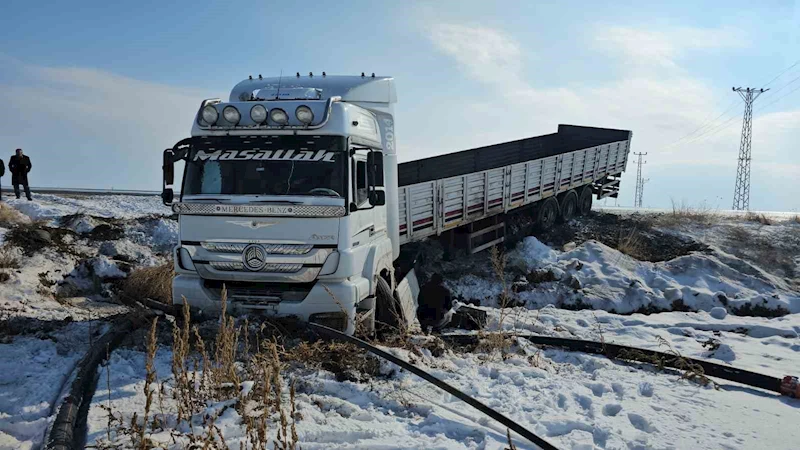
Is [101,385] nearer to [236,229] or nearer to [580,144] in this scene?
[236,229]

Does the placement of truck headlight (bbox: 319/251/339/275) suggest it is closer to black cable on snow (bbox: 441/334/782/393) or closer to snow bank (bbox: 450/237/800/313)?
black cable on snow (bbox: 441/334/782/393)

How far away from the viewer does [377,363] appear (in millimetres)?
5625

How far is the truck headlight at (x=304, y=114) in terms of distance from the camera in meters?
6.43

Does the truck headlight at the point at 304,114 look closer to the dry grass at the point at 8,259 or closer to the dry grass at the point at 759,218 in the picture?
the dry grass at the point at 8,259

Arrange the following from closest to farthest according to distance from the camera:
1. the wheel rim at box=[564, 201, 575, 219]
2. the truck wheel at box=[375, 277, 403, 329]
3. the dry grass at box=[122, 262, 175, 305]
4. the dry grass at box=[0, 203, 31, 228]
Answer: the truck wheel at box=[375, 277, 403, 329] → the dry grass at box=[122, 262, 175, 305] → the dry grass at box=[0, 203, 31, 228] → the wheel rim at box=[564, 201, 575, 219]

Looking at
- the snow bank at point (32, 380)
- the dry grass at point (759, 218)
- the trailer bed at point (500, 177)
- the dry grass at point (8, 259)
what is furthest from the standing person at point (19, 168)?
the dry grass at point (759, 218)

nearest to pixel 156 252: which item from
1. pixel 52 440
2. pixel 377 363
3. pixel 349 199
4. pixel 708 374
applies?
pixel 349 199

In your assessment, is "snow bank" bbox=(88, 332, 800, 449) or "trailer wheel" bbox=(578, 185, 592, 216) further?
"trailer wheel" bbox=(578, 185, 592, 216)

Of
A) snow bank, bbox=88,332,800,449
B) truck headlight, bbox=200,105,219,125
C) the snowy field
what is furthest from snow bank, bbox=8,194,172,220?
snow bank, bbox=88,332,800,449

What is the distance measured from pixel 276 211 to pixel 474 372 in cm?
265

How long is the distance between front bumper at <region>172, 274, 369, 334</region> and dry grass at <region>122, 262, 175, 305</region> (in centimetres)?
317

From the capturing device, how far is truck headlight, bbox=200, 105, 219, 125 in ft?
21.4

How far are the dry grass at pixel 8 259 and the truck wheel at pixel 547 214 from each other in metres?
12.1

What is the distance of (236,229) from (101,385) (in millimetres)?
2004
